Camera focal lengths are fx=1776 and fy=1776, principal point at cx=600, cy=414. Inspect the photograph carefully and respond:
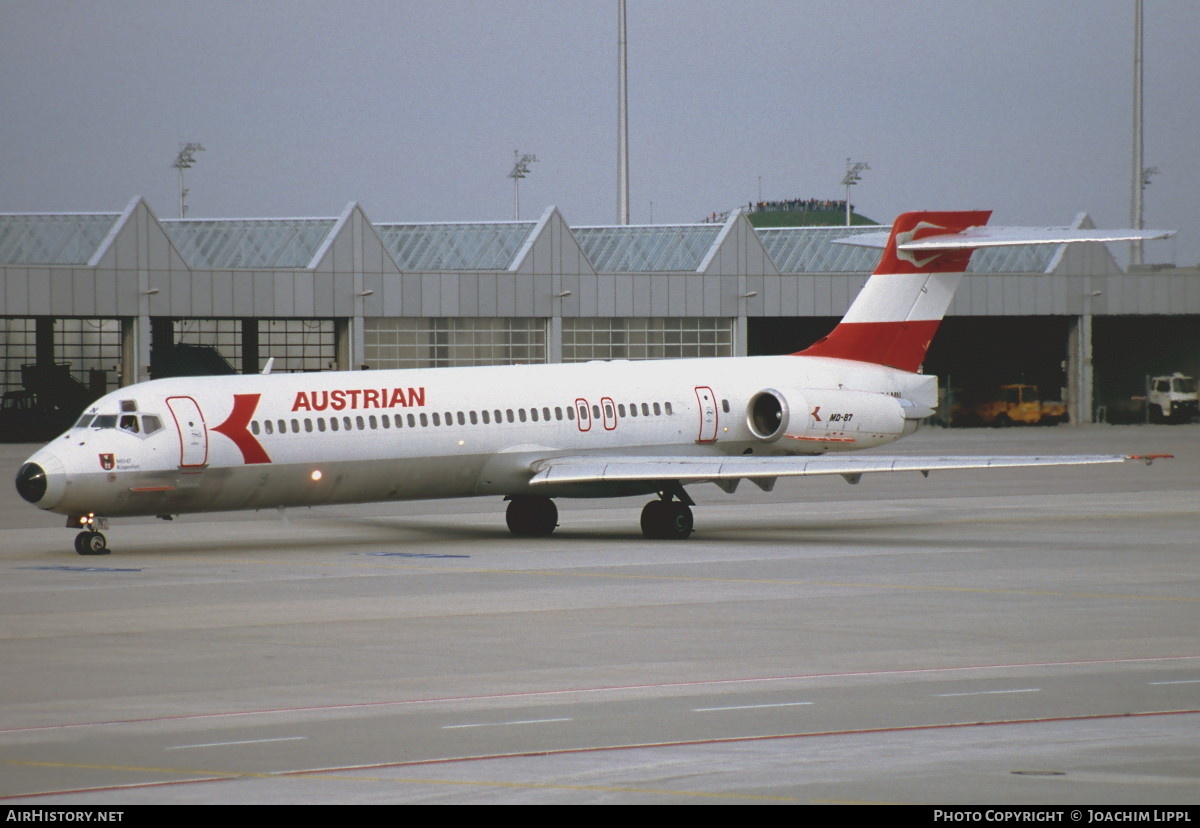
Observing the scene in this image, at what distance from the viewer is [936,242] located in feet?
111

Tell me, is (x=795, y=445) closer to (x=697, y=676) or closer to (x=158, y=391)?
(x=158, y=391)

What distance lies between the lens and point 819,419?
32562mm

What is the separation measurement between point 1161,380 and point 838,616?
6393cm

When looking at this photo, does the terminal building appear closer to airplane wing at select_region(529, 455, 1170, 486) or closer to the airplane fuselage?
the airplane fuselage

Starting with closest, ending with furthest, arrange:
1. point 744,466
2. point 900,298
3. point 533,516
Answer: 1. point 744,466
2. point 533,516
3. point 900,298

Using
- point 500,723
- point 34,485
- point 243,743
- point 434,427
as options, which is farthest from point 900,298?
point 243,743

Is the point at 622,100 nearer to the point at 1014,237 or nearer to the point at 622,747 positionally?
the point at 1014,237

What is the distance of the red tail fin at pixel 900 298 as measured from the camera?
34.2m

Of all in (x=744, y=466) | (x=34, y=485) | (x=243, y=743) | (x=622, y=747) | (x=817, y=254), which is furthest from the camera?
(x=817, y=254)

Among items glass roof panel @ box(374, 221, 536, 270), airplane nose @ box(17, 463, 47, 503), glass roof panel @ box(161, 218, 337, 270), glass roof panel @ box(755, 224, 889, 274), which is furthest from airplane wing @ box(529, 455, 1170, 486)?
glass roof panel @ box(755, 224, 889, 274)

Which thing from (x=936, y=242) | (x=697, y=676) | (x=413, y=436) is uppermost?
(x=936, y=242)

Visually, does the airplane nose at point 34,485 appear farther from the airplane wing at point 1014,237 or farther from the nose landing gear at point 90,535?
the airplane wing at point 1014,237

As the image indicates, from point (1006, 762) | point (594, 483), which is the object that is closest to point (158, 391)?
point (594, 483)

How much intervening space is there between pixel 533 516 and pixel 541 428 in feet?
5.77
